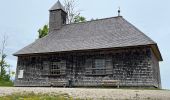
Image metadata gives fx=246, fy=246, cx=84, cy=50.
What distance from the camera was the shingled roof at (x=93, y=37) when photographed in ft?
60.2

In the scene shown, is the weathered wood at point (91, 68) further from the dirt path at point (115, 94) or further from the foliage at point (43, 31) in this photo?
the foliage at point (43, 31)

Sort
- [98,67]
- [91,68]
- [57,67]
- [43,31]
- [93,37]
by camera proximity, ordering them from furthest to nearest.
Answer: [43,31]
[93,37]
[57,67]
[91,68]
[98,67]

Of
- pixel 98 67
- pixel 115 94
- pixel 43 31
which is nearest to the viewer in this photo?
pixel 115 94

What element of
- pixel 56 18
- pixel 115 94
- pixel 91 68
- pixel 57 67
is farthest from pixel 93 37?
pixel 115 94

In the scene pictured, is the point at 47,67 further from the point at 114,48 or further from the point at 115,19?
the point at 115,19

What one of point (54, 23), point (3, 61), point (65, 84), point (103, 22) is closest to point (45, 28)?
point (3, 61)

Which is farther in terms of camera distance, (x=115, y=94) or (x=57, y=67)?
(x=57, y=67)

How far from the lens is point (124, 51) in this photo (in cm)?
1788

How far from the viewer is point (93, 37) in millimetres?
20375

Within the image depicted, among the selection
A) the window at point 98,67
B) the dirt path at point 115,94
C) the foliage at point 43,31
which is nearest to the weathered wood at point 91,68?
the window at point 98,67

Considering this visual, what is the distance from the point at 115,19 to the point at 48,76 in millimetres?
7792

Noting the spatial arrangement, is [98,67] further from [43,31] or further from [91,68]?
[43,31]

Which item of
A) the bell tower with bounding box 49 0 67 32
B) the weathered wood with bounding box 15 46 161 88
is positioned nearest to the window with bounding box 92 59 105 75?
the weathered wood with bounding box 15 46 161 88

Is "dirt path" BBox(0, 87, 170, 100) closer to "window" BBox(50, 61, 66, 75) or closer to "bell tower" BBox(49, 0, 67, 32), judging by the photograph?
"window" BBox(50, 61, 66, 75)
